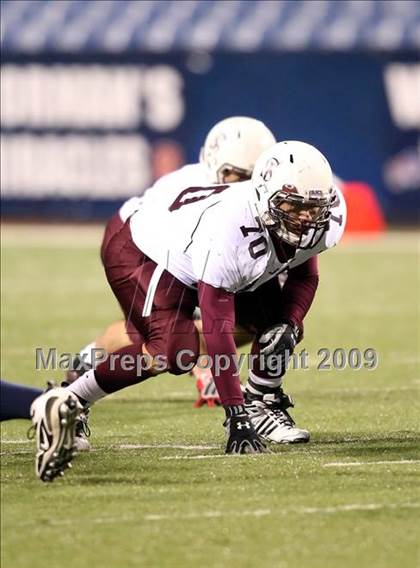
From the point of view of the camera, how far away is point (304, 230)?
5.05 metres

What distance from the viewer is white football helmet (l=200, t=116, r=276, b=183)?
645 cm

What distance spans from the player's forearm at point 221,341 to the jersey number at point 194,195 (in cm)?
65

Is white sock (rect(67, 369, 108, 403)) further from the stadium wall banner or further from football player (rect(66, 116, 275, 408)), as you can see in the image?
the stadium wall banner

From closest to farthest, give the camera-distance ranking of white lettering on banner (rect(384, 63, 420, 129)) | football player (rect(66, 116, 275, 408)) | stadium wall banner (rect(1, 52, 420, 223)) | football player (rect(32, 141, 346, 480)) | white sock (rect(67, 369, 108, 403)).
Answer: football player (rect(32, 141, 346, 480)) < white sock (rect(67, 369, 108, 403)) < football player (rect(66, 116, 275, 408)) < stadium wall banner (rect(1, 52, 420, 223)) < white lettering on banner (rect(384, 63, 420, 129))

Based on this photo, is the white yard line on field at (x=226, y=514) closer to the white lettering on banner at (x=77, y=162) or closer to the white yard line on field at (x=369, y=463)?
the white yard line on field at (x=369, y=463)

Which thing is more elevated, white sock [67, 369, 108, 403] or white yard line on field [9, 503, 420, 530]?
white sock [67, 369, 108, 403]

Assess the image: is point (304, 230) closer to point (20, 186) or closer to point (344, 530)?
point (344, 530)

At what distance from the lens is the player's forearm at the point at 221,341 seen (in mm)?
4875

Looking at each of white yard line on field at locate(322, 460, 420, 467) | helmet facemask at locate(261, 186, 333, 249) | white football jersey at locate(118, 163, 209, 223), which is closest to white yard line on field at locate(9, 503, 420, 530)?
white yard line on field at locate(322, 460, 420, 467)

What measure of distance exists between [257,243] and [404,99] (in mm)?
14592

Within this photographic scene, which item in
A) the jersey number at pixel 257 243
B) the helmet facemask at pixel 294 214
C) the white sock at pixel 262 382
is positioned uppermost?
the helmet facemask at pixel 294 214

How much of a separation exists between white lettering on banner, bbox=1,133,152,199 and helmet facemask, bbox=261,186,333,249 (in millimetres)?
13696

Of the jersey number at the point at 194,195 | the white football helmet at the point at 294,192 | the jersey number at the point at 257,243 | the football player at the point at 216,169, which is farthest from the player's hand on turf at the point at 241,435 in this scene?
the football player at the point at 216,169

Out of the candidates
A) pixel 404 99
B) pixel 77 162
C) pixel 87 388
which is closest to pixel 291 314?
pixel 87 388
